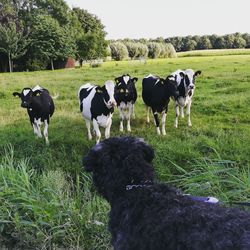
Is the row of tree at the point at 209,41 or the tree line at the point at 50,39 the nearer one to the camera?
the tree line at the point at 50,39

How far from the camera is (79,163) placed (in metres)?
9.59

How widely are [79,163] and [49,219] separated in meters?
4.53

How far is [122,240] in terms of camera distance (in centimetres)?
348

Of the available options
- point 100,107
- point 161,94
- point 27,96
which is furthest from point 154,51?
point 100,107

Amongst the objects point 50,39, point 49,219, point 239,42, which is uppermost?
point 50,39

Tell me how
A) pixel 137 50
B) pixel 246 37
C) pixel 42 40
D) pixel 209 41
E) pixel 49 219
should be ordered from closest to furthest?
pixel 49 219, pixel 42 40, pixel 137 50, pixel 246 37, pixel 209 41

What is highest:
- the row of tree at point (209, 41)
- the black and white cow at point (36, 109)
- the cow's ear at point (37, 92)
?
the row of tree at point (209, 41)

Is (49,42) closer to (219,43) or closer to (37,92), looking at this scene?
(37,92)

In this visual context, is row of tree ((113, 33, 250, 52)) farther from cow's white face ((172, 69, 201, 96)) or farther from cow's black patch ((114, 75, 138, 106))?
cow's black patch ((114, 75, 138, 106))

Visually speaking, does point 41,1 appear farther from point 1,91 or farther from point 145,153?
point 145,153

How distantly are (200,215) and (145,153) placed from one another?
37.7 inches

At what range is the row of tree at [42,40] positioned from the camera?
2000 inches

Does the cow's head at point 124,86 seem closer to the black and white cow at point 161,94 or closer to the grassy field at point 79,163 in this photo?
the black and white cow at point 161,94

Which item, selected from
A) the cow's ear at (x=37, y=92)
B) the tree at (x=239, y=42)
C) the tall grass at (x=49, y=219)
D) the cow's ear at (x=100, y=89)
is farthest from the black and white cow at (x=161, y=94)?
the tree at (x=239, y=42)
